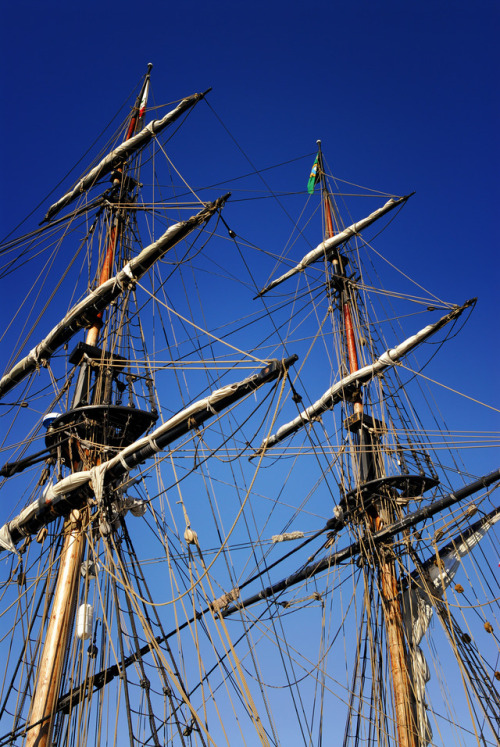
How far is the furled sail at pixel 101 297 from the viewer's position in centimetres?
1483

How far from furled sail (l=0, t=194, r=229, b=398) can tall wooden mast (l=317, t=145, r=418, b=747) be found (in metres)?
7.08

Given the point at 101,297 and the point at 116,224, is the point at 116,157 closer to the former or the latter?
the point at 116,224

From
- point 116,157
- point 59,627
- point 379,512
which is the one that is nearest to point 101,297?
point 116,157

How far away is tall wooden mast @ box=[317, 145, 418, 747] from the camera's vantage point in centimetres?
1567

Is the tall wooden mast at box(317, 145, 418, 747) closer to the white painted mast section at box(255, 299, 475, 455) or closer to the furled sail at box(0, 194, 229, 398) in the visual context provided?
the white painted mast section at box(255, 299, 475, 455)

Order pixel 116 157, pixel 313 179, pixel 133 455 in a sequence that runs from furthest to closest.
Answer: pixel 313 179, pixel 116 157, pixel 133 455

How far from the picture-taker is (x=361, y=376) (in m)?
21.3

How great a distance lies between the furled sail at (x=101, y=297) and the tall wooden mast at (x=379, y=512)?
708 centimetres

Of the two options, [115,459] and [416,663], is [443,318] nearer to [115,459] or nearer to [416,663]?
[416,663]

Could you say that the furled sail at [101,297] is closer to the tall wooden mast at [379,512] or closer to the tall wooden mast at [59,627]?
the tall wooden mast at [59,627]

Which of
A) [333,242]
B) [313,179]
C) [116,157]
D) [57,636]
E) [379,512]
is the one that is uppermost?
[313,179]

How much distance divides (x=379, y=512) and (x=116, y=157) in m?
12.1

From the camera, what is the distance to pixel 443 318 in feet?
70.1

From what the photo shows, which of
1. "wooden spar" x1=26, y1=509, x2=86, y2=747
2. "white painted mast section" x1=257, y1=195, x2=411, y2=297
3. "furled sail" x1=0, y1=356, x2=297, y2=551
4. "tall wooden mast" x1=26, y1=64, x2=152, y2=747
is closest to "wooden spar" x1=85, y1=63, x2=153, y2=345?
"tall wooden mast" x1=26, y1=64, x2=152, y2=747
